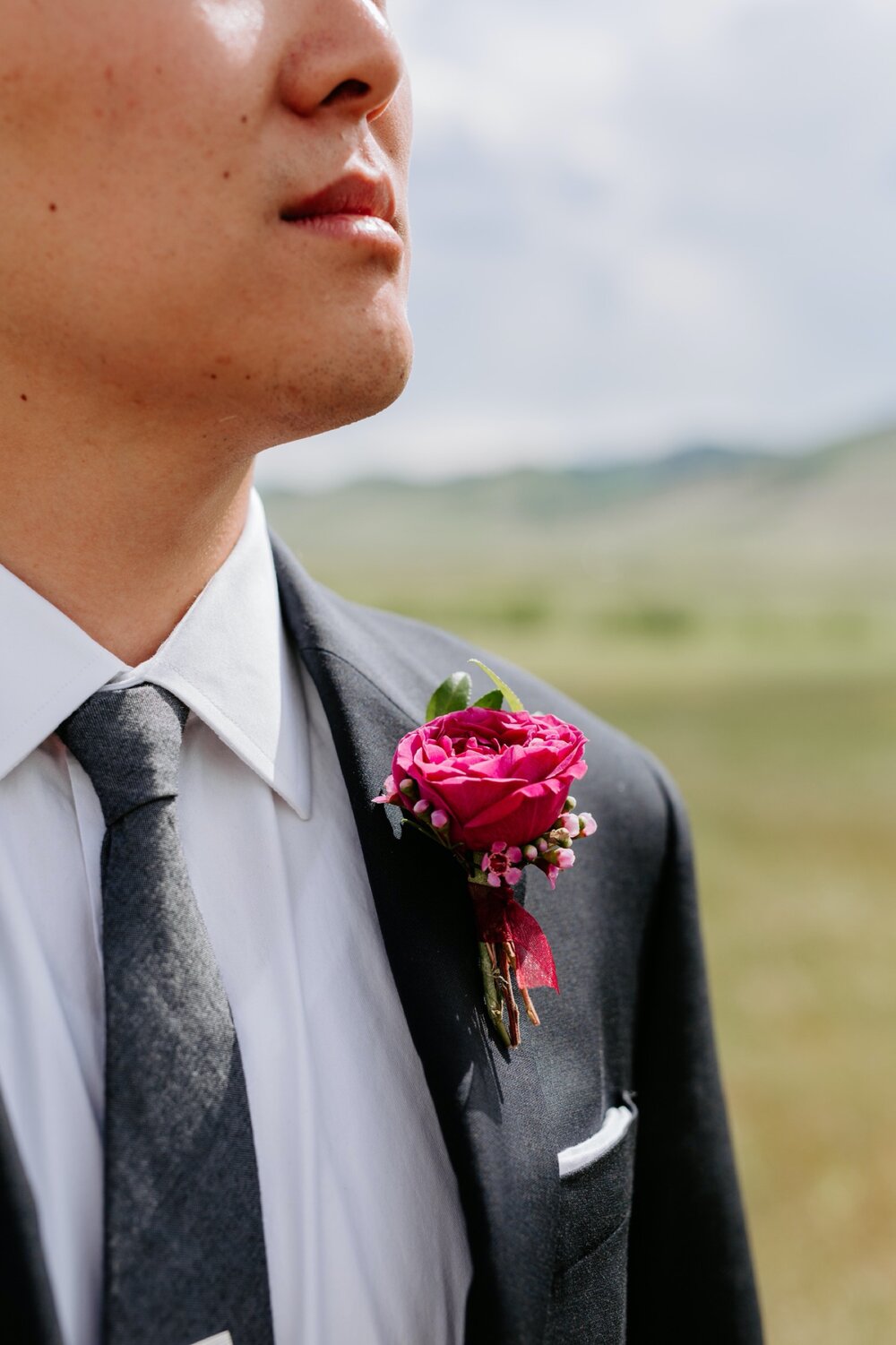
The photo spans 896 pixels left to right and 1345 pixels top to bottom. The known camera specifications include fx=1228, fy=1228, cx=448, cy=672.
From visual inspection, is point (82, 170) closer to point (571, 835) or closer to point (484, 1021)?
point (571, 835)

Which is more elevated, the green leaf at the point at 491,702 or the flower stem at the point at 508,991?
the green leaf at the point at 491,702

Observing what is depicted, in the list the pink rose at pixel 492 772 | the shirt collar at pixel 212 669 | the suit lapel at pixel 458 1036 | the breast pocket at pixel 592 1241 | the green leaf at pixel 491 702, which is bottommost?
the breast pocket at pixel 592 1241

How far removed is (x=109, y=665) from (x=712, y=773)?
13.0 m

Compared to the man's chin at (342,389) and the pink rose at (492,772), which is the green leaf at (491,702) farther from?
the man's chin at (342,389)

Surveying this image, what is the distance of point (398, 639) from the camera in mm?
1778

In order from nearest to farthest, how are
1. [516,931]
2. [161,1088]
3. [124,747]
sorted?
[161,1088] → [124,747] → [516,931]

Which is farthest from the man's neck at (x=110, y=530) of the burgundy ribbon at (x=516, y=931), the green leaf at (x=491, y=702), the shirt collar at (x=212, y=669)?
the burgundy ribbon at (x=516, y=931)

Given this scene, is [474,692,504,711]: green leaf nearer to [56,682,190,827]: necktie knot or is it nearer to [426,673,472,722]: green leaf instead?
[426,673,472,722]: green leaf

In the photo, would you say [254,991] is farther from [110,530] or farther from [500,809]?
[110,530]

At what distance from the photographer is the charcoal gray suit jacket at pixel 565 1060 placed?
47.0 inches

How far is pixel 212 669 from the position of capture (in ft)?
4.37

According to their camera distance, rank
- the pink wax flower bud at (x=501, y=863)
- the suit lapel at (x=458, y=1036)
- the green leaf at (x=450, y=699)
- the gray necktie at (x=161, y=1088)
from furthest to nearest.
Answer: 1. the green leaf at (x=450, y=699)
2. the pink wax flower bud at (x=501, y=863)
3. the suit lapel at (x=458, y=1036)
4. the gray necktie at (x=161, y=1088)

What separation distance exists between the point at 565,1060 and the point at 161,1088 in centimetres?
52

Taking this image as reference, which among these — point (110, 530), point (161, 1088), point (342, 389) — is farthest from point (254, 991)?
point (342, 389)
